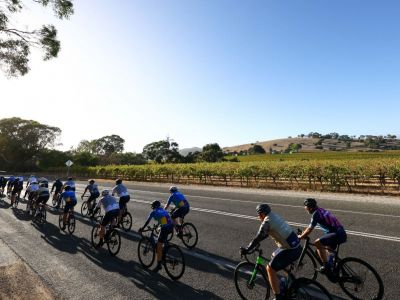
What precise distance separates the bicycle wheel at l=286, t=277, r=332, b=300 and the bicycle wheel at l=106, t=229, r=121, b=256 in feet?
19.5

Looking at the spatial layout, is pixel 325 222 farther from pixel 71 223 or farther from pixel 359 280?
pixel 71 223

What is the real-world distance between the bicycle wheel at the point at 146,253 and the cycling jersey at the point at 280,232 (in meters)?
3.73

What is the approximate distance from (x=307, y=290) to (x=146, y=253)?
4.68 metres

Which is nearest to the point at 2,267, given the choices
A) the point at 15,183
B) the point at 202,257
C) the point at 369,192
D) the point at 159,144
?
the point at 202,257

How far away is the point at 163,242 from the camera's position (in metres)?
8.17

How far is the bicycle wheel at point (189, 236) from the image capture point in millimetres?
10430

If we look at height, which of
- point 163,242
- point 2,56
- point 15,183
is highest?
point 2,56

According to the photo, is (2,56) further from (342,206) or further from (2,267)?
(342,206)

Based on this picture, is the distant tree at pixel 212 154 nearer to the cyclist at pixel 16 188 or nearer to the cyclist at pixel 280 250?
the cyclist at pixel 16 188

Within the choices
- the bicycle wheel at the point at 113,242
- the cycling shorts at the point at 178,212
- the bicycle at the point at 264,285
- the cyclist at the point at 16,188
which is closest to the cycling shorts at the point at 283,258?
the bicycle at the point at 264,285

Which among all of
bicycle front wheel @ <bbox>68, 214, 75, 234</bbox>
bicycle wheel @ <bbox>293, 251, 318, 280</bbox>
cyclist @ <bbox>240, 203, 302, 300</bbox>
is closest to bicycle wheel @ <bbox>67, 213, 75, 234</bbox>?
bicycle front wheel @ <bbox>68, 214, 75, 234</bbox>

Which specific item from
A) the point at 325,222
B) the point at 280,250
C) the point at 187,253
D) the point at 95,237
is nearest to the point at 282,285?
the point at 280,250

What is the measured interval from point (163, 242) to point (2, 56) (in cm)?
924

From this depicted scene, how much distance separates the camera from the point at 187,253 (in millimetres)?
9727
